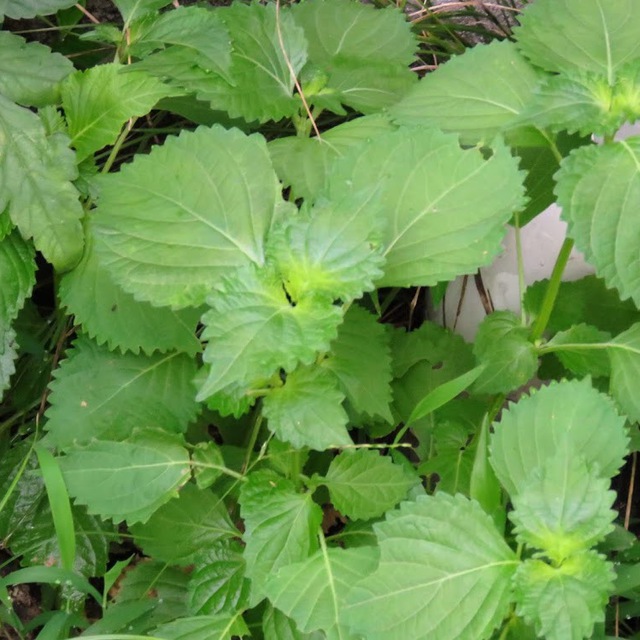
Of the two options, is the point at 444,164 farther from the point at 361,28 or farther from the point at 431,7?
the point at 431,7

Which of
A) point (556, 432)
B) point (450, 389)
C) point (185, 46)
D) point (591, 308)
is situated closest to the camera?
point (556, 432)

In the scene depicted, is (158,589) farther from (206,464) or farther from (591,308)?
(591,308)

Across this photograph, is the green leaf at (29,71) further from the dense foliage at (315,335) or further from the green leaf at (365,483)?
the green leaf at (365,483)

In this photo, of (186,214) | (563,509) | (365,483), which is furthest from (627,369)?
(186,214)

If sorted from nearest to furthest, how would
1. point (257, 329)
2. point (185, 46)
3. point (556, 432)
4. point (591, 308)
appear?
point (257, 329), point (556, 432), point (185, 46), point (591, 308)

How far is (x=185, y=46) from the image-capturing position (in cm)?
127

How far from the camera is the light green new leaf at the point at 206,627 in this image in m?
1.14

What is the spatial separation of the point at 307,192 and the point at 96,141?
0.34m

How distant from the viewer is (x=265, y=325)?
3.15 feet

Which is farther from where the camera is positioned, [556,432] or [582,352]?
[582,352]

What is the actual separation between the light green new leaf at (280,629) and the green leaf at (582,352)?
545mm

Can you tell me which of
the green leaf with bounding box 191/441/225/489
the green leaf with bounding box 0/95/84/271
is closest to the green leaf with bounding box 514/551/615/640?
the green leaf with bounding box 191/441/225/489

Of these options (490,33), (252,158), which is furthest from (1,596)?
(490,33)

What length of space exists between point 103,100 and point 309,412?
24.0 inches
